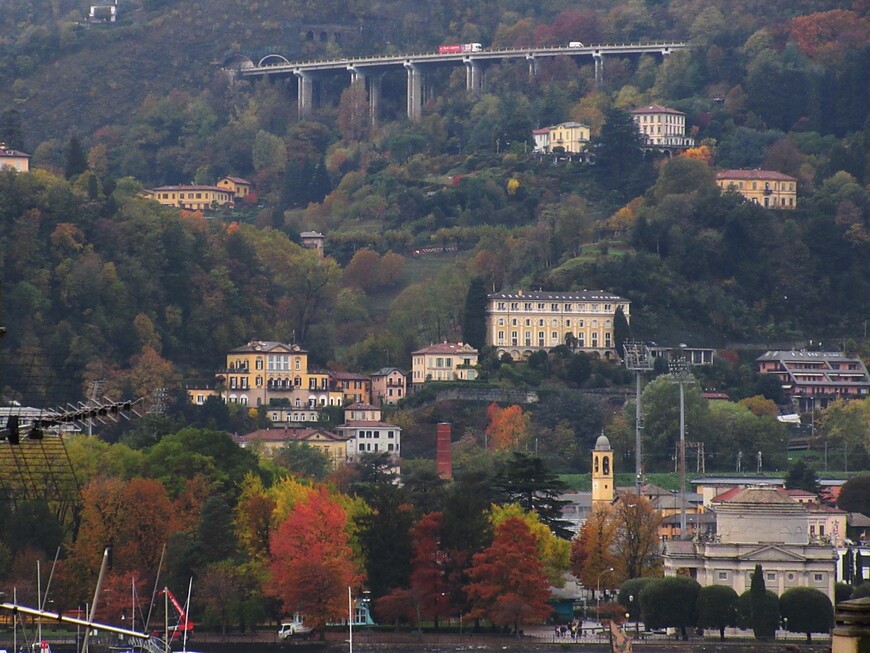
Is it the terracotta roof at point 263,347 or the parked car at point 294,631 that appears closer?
the parked car at point 294,631

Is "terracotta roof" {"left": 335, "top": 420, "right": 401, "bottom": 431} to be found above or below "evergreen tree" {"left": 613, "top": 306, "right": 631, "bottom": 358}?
below

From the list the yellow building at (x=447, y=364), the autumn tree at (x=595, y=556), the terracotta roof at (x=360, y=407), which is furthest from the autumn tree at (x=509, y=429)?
the autumn tree at (x=595, y=556)

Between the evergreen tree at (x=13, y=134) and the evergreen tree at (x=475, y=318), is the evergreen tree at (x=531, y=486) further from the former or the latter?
the evergreen tree at (x=13, y=134)

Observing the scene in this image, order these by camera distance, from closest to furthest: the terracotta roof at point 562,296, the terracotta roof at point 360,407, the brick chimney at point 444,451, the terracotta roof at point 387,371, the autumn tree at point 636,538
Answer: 1. the autumn tree at point 636,538
2. the brick chimney at point 444,451
3. the terracotta roof at point 360,407
4. the terracotta roof at point 387,371
5. the terracotta roof at point 562,296

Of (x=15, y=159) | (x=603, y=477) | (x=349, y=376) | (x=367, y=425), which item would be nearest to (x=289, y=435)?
(x=367, y=425)

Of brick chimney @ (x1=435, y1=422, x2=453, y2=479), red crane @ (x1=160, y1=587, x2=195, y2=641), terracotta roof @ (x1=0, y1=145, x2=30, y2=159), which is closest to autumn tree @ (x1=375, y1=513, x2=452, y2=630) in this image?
red crane @ (x1=160, y1=587, x2=195, y2=641)

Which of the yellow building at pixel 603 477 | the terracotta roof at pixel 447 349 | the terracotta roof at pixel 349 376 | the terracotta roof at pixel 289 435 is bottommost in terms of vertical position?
the yellow building at pixel 603 477

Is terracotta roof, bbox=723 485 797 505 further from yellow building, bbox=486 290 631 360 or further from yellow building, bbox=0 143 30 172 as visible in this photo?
yellow building, bbox=0 143 30 172
